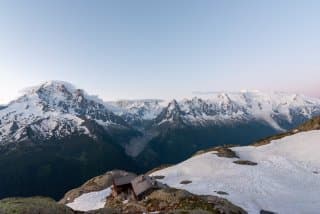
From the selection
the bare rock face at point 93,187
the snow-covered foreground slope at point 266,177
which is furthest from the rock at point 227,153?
the bare rock face at point 93,187

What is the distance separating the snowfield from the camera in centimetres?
5728

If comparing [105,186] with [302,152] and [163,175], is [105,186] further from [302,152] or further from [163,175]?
[302,152]

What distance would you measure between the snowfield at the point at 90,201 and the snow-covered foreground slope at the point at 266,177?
1112 centimetres

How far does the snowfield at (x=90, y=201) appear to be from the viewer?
57281mm

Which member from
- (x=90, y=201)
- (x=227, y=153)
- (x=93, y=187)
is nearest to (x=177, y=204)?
(x=90, y=201)

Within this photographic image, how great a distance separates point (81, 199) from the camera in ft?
211

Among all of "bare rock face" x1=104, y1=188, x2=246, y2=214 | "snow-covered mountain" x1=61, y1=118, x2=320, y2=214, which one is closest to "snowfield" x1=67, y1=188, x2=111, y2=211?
"snow-covered mountain" x1=61, y1=118, x2=320, y2=214

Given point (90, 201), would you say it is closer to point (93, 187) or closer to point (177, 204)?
point (93, 187)

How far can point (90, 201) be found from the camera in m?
60.8

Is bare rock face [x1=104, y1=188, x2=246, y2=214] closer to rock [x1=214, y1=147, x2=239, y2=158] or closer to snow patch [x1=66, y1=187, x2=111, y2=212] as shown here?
snow patch [x1=66, y1=187, x2=111, y2=212]

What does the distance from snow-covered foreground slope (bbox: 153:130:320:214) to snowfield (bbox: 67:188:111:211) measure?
11121 millimetres

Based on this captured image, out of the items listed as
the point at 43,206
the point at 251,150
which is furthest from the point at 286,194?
the point at 43,206

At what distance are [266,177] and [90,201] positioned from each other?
1173 inches

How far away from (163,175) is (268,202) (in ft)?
78.6
